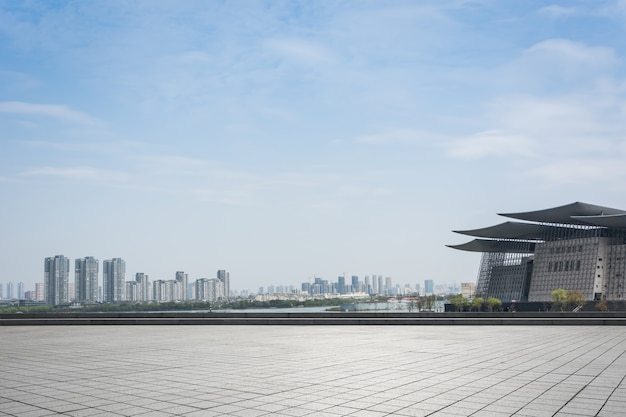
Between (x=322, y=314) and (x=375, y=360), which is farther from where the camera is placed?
(x=322, y=314)

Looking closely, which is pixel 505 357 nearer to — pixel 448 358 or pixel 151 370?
pixel 448 358

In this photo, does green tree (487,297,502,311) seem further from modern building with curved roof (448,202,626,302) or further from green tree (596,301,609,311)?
green tree (596,301,609,311)

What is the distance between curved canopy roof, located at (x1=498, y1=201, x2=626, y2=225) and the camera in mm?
84438

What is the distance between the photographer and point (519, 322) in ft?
84.6

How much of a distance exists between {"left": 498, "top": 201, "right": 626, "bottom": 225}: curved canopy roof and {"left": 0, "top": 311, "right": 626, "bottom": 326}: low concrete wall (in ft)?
200

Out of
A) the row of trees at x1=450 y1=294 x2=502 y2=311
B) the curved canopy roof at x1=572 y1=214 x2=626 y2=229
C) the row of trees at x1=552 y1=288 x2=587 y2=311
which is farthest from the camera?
the row of trees at x1=450 y1=294 x2=502 y2=311

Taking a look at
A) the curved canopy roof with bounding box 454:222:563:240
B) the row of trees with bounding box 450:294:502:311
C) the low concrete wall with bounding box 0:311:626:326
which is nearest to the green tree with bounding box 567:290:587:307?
the curved canopy roof with bounding box 454:222:563:240

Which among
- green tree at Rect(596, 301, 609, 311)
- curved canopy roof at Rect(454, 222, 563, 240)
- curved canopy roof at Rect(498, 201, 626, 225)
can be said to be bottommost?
green tree at Rect(596, 301, 609, 311)

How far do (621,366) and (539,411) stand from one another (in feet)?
17.7

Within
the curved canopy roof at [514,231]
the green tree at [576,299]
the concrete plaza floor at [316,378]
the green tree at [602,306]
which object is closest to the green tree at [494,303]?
the curved canopy roof at [514,231]

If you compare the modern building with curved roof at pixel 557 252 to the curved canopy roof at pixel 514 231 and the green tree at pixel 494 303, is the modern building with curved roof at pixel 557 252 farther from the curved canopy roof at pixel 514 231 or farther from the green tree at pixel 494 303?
the green tree at pixel 494 303

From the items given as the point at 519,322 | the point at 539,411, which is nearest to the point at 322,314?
the point at 519,322

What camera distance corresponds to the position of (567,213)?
85938mm

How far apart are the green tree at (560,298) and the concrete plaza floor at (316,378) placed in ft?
236
